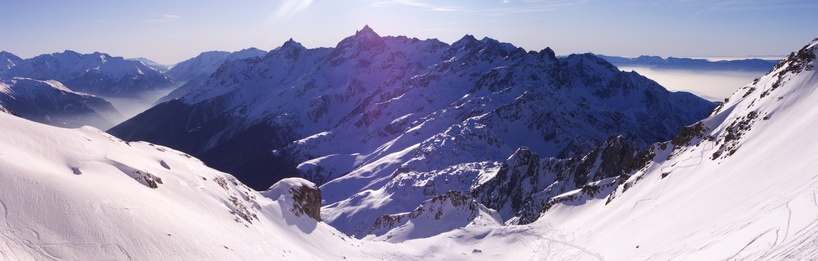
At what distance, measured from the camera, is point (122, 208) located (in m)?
22.2

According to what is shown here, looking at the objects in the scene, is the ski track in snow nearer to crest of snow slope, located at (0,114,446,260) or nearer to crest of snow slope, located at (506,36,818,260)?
crest of snow slope, located at (506,36,818,260)

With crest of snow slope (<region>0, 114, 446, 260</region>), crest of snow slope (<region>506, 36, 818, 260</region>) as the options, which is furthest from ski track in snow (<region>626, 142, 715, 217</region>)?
crest of snow slope (<region>0, 114, 446, 260</region>)

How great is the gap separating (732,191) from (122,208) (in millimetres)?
34710

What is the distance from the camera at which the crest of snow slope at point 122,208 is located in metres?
18.5

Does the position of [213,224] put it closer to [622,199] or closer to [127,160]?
[127,160]

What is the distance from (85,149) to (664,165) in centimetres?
5282

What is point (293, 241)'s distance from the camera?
126 feet

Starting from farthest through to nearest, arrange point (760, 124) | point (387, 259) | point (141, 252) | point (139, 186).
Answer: point (387, 259)
point (760, 124)
point (139, 186)
point (141, 252)

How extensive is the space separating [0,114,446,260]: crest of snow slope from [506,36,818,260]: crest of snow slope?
23935mm

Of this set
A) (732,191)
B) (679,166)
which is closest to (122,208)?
(732,191)

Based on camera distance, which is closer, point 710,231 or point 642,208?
point 710,231

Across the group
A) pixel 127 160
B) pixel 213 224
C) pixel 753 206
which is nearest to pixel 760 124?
pixel 753 206

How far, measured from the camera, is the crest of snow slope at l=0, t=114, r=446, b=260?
18531mm

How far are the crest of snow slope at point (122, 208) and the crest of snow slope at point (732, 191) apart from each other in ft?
78.5
